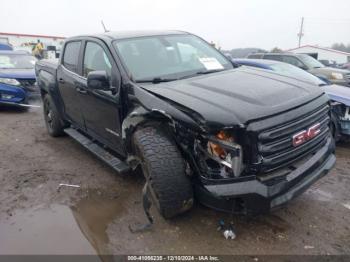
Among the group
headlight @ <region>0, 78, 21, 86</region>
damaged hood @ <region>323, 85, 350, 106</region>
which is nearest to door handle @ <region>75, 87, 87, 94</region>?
damaged hood @ <region>323, 85, 350, 106</region>

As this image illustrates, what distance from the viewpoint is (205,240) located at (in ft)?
10.6

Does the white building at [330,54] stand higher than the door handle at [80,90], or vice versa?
the door handle at [80,90]

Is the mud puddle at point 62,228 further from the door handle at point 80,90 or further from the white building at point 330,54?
the white building at point 330,54

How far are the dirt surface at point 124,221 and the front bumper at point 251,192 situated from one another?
0.46 meters

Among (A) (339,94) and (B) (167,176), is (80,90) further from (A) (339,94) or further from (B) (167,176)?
(A) (339,94)

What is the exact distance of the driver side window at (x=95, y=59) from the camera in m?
4.27

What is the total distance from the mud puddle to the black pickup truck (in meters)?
0.52

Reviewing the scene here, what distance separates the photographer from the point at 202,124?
287 centimetres

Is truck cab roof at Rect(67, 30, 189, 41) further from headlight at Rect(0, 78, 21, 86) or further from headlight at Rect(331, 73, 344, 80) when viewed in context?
headlight at Rect(331, 73, 344, 80)

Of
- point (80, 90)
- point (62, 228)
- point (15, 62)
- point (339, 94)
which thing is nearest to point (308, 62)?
point (339, 94)

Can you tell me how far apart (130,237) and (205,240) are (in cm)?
71

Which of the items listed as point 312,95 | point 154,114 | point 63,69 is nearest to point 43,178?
point 63,69

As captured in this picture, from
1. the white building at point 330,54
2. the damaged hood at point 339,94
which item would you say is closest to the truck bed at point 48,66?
the damaged hood at point 339,94

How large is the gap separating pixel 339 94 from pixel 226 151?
11.8 ft
